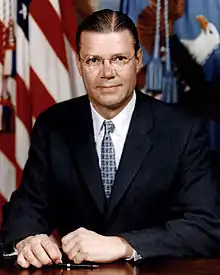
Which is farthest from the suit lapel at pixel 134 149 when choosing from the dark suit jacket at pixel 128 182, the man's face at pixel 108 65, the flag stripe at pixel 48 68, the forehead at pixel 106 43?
the flag stripe at pixel 48 68

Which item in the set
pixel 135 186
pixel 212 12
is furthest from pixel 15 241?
pixel 212 12

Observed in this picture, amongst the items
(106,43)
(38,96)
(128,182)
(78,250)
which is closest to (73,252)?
(78,250)

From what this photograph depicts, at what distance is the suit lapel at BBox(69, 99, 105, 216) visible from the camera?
7.61 ft

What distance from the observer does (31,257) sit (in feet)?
6.56

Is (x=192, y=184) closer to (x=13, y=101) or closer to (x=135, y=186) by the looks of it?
(x=135, y=186)

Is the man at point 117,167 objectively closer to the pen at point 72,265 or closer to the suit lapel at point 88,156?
the suit lapel at point 88,156

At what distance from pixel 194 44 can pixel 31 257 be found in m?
1.49

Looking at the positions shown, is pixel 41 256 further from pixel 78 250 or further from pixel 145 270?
pixel 145 270

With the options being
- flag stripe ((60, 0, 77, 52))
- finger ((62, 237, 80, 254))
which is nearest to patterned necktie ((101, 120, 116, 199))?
finger ((62, 237, 80, 254))

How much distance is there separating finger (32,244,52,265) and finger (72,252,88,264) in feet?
0.24

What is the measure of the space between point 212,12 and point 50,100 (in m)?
0.80

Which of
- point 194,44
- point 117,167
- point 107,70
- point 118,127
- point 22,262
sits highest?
point 194,44

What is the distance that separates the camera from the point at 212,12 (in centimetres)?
311

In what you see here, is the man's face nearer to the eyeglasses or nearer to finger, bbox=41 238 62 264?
the eyeglasses
